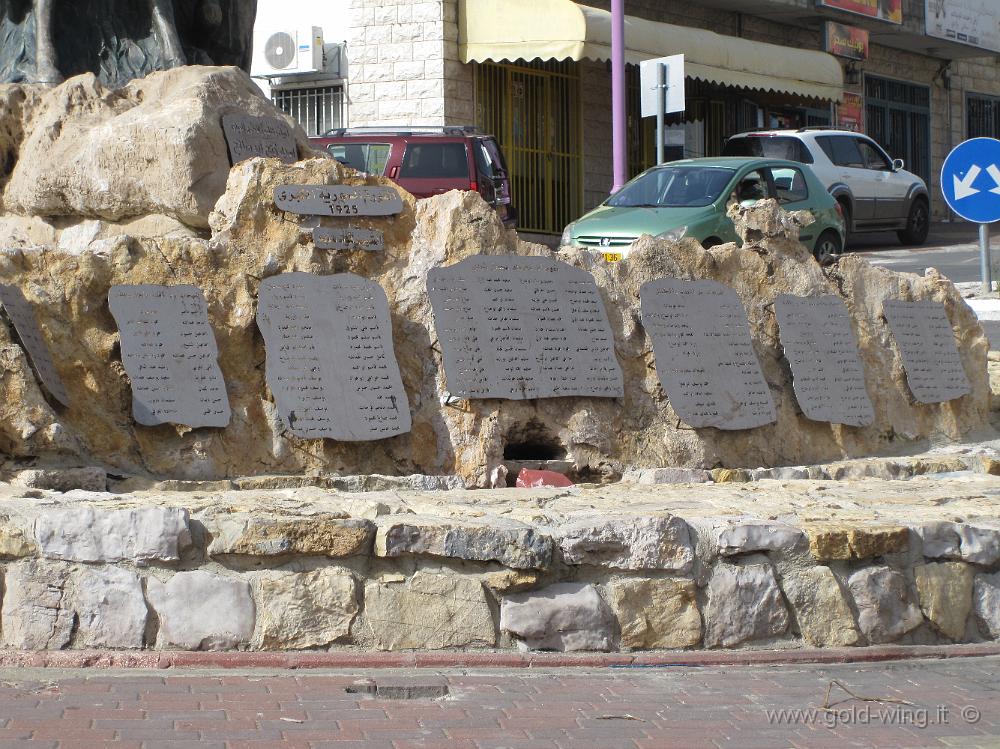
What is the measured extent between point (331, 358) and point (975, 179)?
7.28m

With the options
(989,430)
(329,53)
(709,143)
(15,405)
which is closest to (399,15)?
(329,53)

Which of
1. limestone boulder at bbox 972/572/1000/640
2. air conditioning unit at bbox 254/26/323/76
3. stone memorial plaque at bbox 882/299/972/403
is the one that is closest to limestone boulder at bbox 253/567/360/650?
limestone boulder at bbox 972/572/1000/640

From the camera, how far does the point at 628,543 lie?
508 cm

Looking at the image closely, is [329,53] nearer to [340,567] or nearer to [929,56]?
[929,56]

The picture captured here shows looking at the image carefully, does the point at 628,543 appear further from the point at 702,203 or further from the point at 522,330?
the point at 702,203

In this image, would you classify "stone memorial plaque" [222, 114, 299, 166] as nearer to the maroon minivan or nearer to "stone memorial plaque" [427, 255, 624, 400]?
"stone memorial plaque" [427, 255, 624, 400]

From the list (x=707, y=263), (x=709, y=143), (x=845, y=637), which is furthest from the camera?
(x=709, y=143)


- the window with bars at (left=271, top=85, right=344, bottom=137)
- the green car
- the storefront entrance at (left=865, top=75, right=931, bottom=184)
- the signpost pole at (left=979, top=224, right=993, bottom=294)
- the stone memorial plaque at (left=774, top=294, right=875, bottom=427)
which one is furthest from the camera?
the storefront entrance at (left=865, top=75, right=931, bottom=184)

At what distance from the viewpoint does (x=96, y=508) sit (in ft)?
16.0

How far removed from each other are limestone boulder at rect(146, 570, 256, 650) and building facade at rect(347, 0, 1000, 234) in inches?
609

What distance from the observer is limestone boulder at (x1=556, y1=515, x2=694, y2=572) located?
5.05 m

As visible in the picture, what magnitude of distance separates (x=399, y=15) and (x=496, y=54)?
A: 1485mm

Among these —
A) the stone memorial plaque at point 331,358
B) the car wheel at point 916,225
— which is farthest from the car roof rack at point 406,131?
the stone memorial plaque at point 331,358

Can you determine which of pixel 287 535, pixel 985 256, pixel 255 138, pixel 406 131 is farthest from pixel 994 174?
pixel 287 535
